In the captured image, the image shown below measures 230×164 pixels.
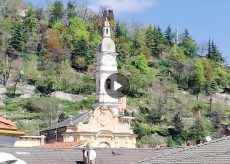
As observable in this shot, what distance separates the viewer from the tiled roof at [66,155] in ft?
75.6

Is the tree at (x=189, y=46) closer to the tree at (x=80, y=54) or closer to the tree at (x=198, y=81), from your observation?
the tree at (x=198, y=81)

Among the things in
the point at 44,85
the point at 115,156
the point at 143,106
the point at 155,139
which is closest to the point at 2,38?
the point at 44,85

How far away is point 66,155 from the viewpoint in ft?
79.4

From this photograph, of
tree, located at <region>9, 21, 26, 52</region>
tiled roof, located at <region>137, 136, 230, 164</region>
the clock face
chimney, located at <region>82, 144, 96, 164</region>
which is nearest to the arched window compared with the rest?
the clock face

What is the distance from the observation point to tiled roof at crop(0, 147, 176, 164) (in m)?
23.0

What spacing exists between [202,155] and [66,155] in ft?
31.3

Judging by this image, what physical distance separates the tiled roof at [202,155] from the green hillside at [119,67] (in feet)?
185

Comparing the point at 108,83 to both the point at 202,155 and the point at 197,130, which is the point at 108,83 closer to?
the point at 197,130

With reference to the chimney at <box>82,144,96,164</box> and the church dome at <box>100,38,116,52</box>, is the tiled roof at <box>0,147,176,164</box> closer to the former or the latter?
the chimney at <box>82,144,96,164</box>

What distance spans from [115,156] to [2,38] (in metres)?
82.3

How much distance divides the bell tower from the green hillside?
6786mm

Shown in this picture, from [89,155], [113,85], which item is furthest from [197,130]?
[89,155]

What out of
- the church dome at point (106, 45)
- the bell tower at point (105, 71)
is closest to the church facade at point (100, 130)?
the bell tower at point (105, 71)

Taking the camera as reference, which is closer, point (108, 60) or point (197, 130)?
point (108, 60)
